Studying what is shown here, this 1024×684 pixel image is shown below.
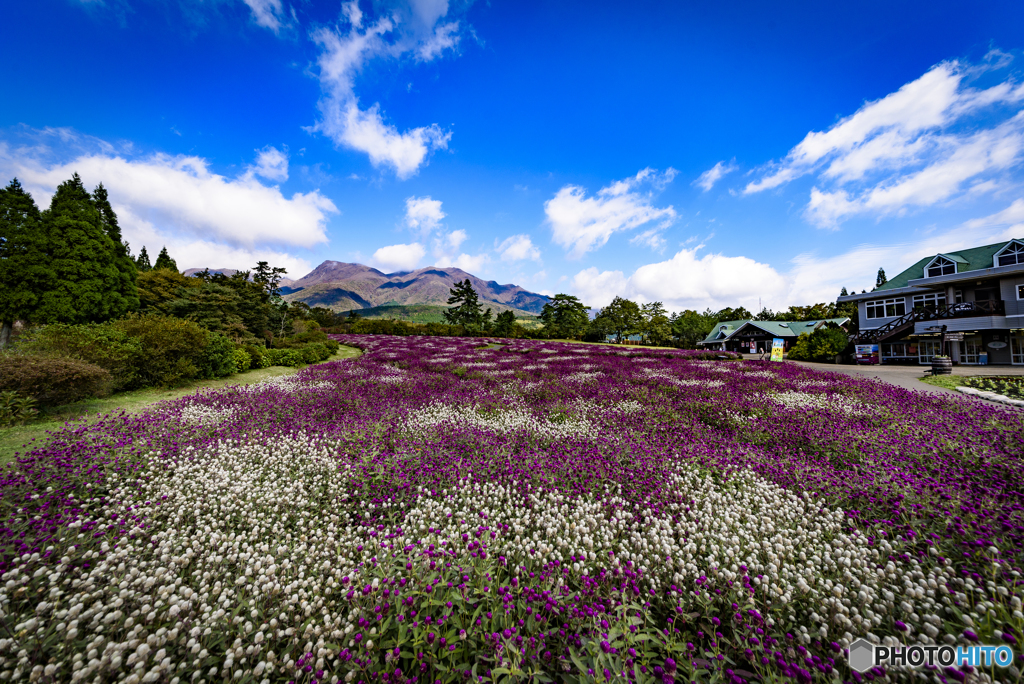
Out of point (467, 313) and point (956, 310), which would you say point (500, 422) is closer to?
point (956, 310)

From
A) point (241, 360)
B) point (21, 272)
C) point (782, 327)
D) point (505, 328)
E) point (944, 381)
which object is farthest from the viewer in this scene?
point (505, 328)

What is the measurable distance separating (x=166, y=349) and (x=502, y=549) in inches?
584

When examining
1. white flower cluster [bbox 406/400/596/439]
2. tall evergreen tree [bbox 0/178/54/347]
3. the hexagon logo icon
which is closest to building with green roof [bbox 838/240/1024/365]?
white flower cluster [bbox 406/400/596/439]

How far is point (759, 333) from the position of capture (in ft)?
165

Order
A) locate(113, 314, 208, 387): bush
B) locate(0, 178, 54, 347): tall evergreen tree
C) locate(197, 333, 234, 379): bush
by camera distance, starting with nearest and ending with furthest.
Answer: locate(113, 314, 208, 387): bush
locate(197, 333, 234, 379): bush
locate(0, 178, 54, 347): tall evergreen tree

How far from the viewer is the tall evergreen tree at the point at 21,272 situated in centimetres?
1778

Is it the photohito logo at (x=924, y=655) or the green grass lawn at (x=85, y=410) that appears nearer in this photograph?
the photohito logo at (x=924, y=655)

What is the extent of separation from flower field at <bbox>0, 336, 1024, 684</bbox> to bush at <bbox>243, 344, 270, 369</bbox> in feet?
37.1

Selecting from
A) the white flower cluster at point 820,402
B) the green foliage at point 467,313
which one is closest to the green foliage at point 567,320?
the green foliage at point 467,313

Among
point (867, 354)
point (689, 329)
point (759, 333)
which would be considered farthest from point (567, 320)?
point (867, 354)

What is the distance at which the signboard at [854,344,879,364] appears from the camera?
28172 millimetres

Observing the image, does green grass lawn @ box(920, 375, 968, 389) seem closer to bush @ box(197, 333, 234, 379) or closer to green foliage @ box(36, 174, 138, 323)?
bush @ box(197, 333, 234, 379)

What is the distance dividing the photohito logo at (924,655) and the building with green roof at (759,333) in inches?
2165

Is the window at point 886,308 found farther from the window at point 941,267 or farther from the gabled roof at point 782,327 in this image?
the gabled roof at point 782,327
